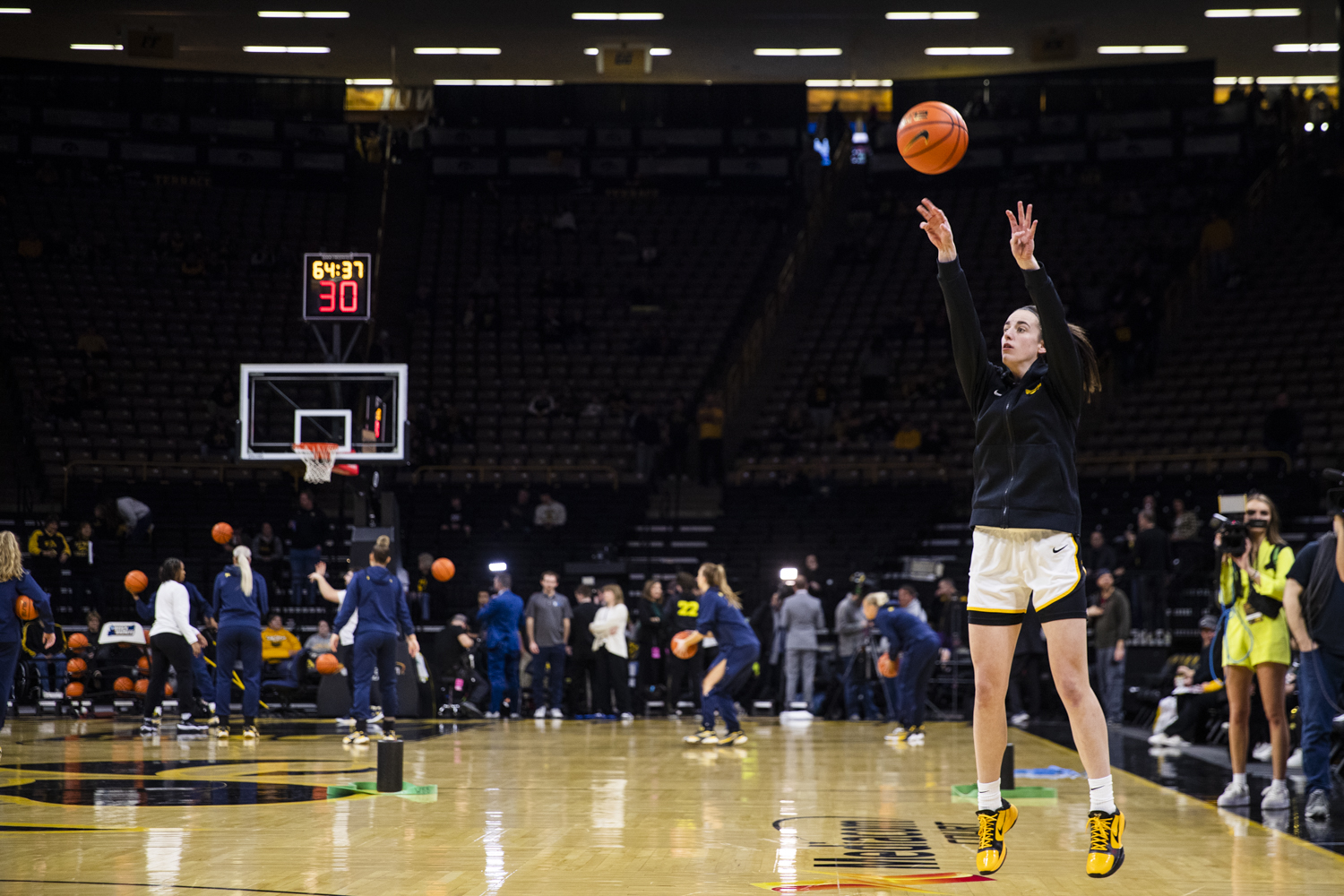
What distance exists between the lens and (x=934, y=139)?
220 inches

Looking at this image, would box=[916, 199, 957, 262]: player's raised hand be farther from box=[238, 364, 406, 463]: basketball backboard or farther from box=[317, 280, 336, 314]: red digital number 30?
box=[317, 280, 336, 314]: red digital number 30

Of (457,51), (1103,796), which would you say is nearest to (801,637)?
(1103,796)

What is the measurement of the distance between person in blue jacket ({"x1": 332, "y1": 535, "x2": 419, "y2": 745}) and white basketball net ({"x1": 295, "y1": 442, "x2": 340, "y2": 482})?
3.10 meters

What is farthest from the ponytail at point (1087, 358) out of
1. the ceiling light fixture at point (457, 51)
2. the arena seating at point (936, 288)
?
the ceiling light fixture at point (457, 51)

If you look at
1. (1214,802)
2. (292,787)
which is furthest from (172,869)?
(1214,802)

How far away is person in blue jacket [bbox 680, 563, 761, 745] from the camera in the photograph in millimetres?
13273

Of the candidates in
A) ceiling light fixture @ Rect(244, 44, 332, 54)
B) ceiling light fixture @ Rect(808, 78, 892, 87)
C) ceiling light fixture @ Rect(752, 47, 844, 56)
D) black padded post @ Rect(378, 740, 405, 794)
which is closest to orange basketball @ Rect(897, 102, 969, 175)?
black padded post @ Rect(378, 740, 405, 794)

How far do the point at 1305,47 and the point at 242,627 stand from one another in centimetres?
2431

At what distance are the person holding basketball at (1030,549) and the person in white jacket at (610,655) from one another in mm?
12048

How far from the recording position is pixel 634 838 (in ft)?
22.3

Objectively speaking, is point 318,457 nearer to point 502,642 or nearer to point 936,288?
point 502,642

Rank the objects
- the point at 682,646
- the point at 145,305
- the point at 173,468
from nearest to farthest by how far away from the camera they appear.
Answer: the point at 682,646 → the point at 173,468 → the point at 145,305

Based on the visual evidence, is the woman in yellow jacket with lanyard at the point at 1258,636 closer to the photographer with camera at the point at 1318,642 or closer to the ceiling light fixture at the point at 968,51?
the photographer with camera at the point at 1318,642

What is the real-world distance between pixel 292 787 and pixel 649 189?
24157 mm
